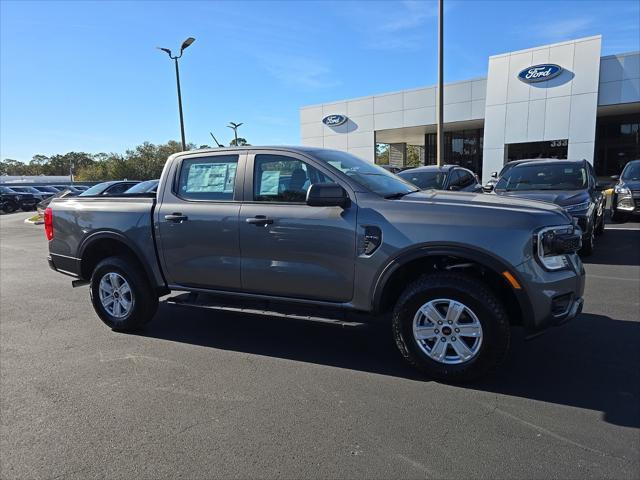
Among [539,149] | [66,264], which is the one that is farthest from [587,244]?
[539,149]

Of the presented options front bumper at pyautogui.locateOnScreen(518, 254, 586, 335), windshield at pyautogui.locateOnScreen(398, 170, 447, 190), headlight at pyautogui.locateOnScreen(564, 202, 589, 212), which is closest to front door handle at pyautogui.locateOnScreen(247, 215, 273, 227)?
front bumper at pyautogui.locateOnScreen(518, 254, 586, 335)

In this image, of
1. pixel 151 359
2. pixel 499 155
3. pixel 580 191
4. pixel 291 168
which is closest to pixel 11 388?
pixel 151 359

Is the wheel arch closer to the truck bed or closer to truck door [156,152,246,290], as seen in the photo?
the truck bed

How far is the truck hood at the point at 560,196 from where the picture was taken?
7348 mm

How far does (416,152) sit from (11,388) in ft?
180

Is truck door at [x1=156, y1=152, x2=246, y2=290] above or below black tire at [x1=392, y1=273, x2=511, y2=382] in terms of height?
above

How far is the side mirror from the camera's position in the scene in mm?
3582

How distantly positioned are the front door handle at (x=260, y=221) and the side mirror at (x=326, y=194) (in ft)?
1.71

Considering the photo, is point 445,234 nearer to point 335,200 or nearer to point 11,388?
point 335,200

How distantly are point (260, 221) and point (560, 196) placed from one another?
5781 mm

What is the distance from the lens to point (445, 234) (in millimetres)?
3387

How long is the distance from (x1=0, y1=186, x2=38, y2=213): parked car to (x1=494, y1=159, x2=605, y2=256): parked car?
3342 centimetres

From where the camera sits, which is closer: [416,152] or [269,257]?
[269,257]

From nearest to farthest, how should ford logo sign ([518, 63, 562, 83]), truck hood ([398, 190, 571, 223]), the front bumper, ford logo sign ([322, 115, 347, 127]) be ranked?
the front bumper → truck hood ([398, 190, 571, 223]) → ford logo sign ([518, 63, 562, 83]) → ford logo sign ([322, 115, 347, 127])
